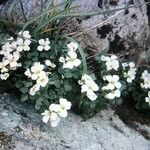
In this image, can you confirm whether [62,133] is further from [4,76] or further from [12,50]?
[12,50]

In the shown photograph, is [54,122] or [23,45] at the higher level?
[23,45]

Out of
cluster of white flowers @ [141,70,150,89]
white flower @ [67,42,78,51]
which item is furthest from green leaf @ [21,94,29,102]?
cluster of white flowers @ [141,70,150,89]

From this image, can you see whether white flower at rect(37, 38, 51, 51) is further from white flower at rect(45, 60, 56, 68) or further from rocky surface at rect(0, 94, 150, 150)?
rocky surface at rect(0, 94, 150, 150)

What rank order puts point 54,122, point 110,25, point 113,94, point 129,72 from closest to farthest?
point 54,122, point 113,94, point 129,72, point 110,25

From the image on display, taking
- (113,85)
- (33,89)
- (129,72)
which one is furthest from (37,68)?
(129,72)

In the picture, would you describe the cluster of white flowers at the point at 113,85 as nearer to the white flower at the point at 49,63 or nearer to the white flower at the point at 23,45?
the white flower at the point at 49,63

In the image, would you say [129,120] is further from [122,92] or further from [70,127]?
[70,127]
